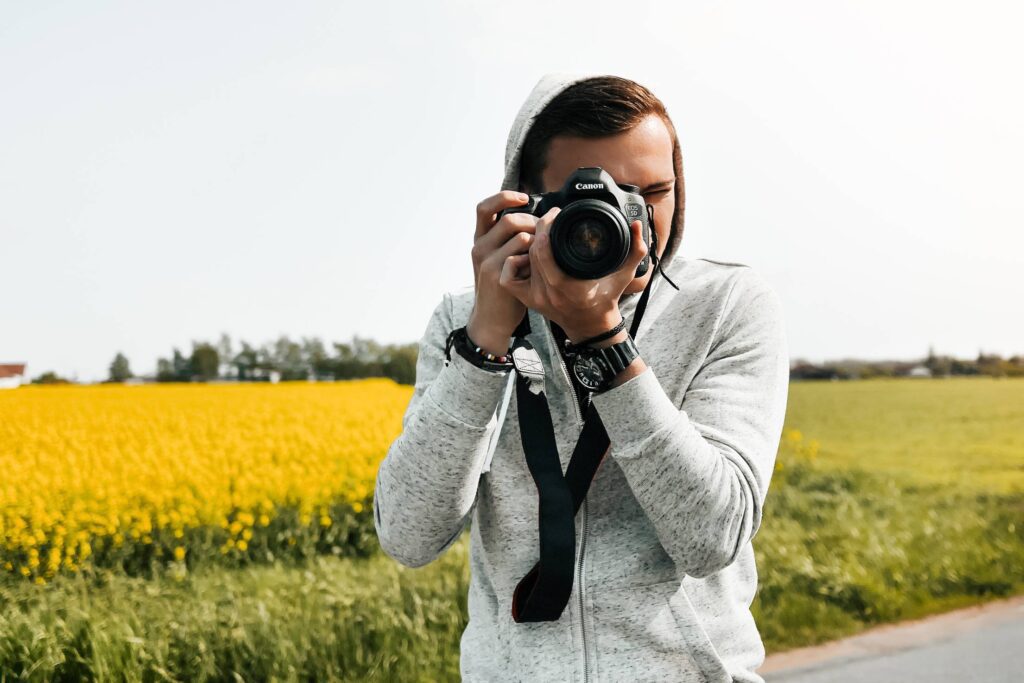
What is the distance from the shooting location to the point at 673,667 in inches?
46.9

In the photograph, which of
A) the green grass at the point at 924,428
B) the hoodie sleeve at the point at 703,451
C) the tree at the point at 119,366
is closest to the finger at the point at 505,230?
the hoodie sleeve at the point at 703,451

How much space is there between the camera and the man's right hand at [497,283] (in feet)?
3.93

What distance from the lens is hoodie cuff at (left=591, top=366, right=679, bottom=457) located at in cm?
109

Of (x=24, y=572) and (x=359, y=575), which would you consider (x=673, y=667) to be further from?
(x=24, y=572)

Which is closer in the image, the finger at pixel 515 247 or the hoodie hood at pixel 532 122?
the finger at pixel 515 247

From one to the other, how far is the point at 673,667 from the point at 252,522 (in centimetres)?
420

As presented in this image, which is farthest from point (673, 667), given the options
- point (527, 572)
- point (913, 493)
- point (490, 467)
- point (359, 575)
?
point (913, 493)

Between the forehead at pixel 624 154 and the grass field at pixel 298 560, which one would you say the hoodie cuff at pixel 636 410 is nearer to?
the forehead at pixel 624 154

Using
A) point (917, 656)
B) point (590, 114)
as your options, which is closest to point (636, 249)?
point (590, 114)

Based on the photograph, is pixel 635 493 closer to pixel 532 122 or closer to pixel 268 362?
pixel 532 122

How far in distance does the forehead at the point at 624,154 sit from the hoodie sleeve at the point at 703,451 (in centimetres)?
28

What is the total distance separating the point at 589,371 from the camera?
1135 mm

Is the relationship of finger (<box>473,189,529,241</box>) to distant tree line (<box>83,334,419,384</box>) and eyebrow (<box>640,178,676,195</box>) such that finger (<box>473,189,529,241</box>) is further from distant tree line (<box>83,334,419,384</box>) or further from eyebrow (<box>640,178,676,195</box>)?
distant tree line (<box>83,334,419,384</box>)

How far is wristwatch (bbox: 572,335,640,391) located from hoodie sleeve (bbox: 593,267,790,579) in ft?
0.07
